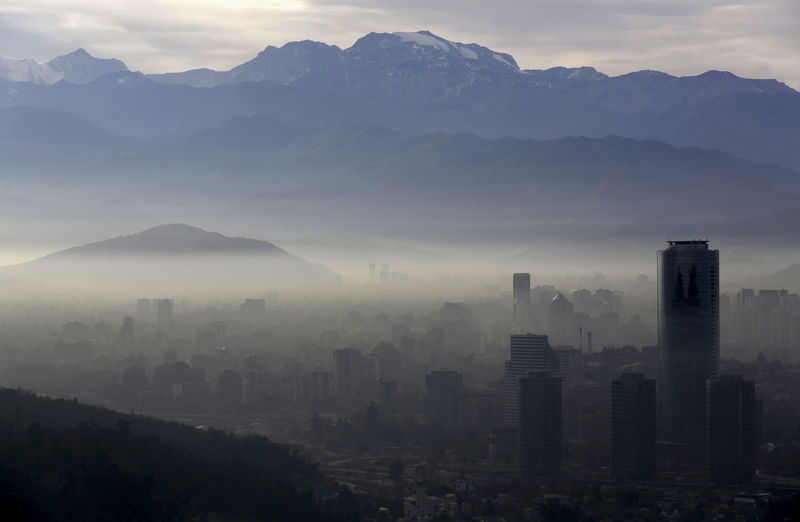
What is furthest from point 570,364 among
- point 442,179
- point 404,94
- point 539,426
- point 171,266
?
point 404,94

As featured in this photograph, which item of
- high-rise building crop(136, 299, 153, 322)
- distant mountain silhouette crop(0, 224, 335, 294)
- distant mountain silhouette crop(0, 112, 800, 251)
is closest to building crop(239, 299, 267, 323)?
high-rise building crop(136, 299, 153, 322)

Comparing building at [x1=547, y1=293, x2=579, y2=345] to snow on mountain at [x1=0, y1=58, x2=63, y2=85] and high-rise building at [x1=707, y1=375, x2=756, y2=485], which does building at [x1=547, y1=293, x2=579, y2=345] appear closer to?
high-rise building at [x1=707, y1=375, x2=756, y2=485]

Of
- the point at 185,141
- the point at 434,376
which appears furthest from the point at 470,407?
the point at 185,141

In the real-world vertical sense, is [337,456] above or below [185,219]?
below

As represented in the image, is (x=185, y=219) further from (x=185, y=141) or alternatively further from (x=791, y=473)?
(x=791, y=473)

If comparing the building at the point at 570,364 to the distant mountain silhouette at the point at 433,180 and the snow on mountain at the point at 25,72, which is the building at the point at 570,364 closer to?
the distant mountain silhouette at the point at 433,180

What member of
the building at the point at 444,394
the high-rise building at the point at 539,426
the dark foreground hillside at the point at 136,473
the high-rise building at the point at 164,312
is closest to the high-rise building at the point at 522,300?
the building at the point at 444,394

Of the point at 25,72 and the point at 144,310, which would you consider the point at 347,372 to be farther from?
the point at 25,72
